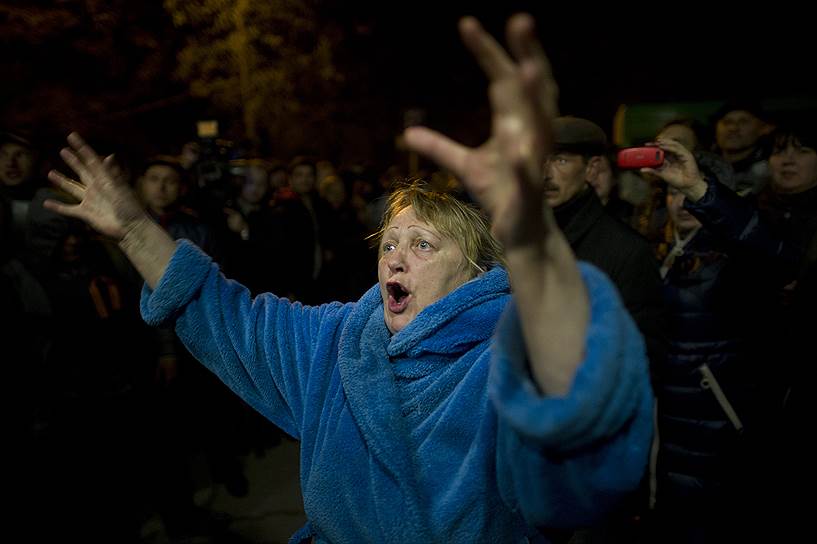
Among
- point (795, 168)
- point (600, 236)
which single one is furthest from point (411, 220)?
point (795, 168)

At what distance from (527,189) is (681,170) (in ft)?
6.19

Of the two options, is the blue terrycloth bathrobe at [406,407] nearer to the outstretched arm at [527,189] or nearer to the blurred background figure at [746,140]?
the outstretched arm at [527,189]

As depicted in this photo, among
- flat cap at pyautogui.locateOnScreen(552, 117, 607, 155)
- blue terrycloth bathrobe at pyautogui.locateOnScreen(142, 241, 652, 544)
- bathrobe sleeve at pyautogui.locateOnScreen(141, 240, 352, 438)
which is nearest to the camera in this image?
blue terrycloth bathrobe at pyautogui.locateOnScreen(142, 241, 652, 544)

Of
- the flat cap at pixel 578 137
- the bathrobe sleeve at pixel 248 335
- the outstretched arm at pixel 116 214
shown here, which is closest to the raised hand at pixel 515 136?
the bathrobe sleeve at pixel 248 335

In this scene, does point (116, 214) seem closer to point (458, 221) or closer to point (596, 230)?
point (458, 221)

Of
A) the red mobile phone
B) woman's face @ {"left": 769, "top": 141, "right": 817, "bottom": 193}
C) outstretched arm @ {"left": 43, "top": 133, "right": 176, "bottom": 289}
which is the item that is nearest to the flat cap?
the red mobile phone

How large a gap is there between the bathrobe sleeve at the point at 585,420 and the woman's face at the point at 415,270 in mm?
670

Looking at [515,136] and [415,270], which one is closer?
[515,136]

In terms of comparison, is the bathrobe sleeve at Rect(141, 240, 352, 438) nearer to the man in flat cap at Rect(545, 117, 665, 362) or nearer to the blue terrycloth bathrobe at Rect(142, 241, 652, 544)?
the blue terrycloth bathrobe at Rect(142, 241, 652, 544)

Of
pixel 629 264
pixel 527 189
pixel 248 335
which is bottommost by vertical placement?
pixel 629 264

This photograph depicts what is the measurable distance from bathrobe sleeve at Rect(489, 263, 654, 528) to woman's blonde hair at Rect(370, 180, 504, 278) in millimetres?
732

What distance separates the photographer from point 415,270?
5.85ft

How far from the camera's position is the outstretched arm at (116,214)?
1.71 m

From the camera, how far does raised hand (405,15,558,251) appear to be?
92cm
